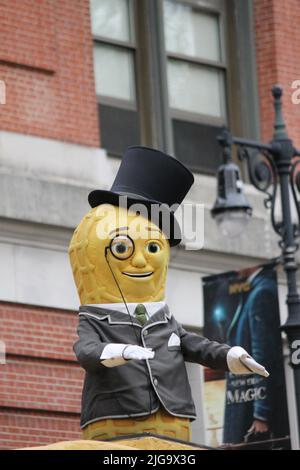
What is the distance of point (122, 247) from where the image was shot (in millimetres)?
9930

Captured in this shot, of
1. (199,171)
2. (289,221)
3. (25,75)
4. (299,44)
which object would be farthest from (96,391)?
(299,44)

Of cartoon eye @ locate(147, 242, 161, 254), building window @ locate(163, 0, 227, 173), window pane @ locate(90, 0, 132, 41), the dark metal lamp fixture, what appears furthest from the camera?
building window @ locate(163, 0, 227, 173)

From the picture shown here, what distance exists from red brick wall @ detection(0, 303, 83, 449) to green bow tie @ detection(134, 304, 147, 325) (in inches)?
202

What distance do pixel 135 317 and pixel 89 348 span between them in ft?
1.50

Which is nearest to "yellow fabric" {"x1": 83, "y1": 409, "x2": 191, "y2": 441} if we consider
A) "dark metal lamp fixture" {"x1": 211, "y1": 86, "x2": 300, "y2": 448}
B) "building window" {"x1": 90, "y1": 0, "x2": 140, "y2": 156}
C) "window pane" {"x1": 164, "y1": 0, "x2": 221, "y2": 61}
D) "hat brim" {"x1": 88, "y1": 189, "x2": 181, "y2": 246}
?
"hat brim" {"x1": 88, "y1": 189, "x2": 181, "y2": 246}

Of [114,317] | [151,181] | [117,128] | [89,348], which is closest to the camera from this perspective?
[89,348]

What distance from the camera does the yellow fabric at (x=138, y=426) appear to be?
9.57 meters

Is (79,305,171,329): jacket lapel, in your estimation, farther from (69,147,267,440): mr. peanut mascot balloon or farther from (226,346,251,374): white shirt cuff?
(226,346,251,374): white shirt cuff

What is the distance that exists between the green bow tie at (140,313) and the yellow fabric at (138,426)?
596 millimetres

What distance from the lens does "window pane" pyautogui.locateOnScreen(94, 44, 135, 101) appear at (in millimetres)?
17016

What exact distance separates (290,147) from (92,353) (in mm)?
5899

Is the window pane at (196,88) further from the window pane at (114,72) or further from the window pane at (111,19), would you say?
the window pane at (111,19)

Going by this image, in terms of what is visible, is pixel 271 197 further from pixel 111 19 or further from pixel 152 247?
pixel 152 247

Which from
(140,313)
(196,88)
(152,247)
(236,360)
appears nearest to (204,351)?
(236,360)
